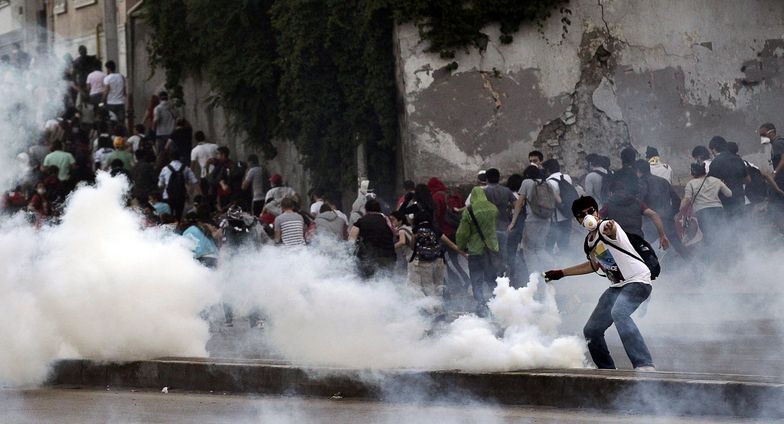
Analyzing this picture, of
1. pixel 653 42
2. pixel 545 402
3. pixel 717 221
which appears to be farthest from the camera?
pixel 653 42

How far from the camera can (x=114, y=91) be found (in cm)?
2655

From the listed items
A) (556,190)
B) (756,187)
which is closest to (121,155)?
(556,190)

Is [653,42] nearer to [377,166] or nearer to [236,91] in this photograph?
[377,166]

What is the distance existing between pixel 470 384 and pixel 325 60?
13.4 m

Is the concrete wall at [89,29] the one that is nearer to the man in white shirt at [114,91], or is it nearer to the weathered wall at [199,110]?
the weathered wall at [199,110]

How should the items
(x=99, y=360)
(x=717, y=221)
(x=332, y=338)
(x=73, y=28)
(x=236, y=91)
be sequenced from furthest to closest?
(x=73, y=28)
(x=236, y=91)
(x=717, y=221)
(x=99, y=360)
(x=332, y=338)

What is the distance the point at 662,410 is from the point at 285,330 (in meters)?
3.71

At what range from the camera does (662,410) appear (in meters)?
9.74

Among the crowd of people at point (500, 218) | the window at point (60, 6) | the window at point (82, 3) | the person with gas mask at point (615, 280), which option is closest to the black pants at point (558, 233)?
the crowd of people at point (500, 218)

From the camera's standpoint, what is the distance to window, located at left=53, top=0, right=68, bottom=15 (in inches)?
1093

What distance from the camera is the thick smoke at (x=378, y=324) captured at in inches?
428

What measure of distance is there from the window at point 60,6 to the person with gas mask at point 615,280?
18.7m

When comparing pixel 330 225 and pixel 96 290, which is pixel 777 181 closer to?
pixel 330 225

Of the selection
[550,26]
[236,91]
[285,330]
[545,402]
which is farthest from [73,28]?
[545,402]
